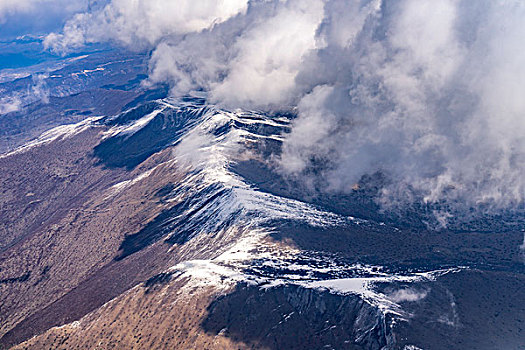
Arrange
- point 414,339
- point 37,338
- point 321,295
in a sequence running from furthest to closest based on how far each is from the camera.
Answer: point 37,338, point 321,295, point 414,339

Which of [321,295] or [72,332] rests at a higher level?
[321,295]

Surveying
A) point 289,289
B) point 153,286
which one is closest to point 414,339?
point 289,289

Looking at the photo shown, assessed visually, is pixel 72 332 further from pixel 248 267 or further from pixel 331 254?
pixel 331 254

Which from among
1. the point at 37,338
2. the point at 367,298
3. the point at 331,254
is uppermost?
the point at 367,298

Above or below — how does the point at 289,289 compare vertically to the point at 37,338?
above

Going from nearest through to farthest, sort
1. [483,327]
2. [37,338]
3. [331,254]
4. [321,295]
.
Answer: [483,327] < [321,295] < [37,338] < [331,254]

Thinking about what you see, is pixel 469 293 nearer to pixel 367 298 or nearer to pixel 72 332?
pixel 367 298

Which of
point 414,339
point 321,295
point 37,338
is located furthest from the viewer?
point 37,338

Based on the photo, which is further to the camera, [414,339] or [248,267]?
[248,267]

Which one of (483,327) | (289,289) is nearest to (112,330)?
(289,289)
